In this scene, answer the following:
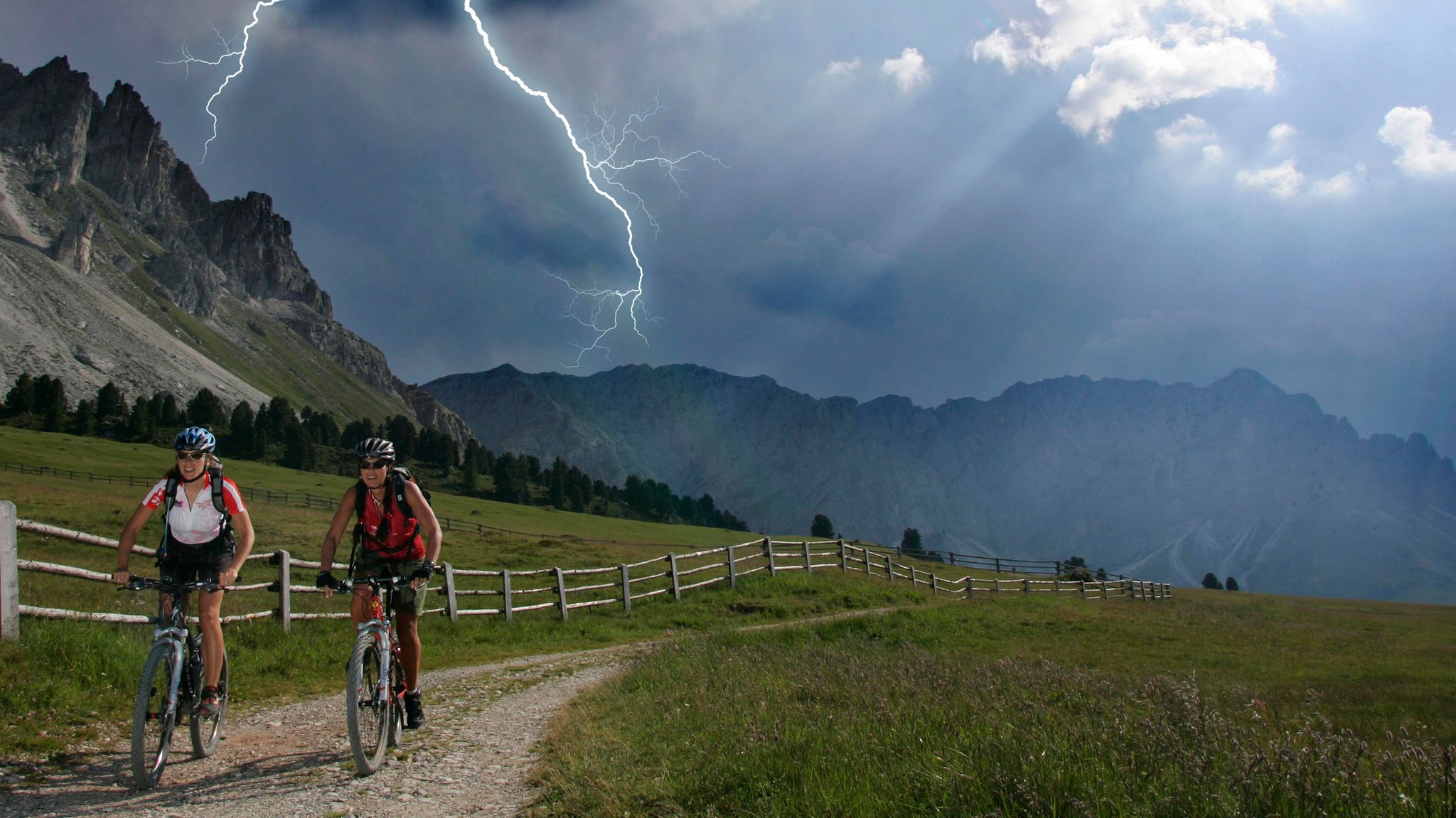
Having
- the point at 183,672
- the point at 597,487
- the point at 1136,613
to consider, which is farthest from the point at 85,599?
the point at 597,487

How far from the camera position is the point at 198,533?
5.89m

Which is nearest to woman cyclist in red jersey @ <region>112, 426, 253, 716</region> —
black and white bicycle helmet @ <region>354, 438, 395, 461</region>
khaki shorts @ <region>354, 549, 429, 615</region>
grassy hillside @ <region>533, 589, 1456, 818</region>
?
khaki shorts @ <region>354, 549, 429, 615</region>

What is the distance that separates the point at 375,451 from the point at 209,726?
269 centimetres

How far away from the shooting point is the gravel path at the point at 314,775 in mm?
5008

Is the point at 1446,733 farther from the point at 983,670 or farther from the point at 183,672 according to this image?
the point at 183,672

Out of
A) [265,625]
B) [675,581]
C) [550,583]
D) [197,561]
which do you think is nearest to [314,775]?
[197,561]

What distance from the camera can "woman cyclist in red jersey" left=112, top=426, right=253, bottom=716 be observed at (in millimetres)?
5840

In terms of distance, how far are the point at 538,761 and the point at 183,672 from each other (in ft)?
9.21

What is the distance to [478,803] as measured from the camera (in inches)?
209

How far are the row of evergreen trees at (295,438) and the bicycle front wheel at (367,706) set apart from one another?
109 meters

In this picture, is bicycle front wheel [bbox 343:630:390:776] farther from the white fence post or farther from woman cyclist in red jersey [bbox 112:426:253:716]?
the white fence post

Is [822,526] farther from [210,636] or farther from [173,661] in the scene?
[173,661]

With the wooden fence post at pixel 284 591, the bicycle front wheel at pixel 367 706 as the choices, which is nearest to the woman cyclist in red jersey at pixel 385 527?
the bicycle front wheel at pixel 367 706

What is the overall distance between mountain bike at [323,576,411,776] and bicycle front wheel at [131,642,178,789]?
3.91ft
